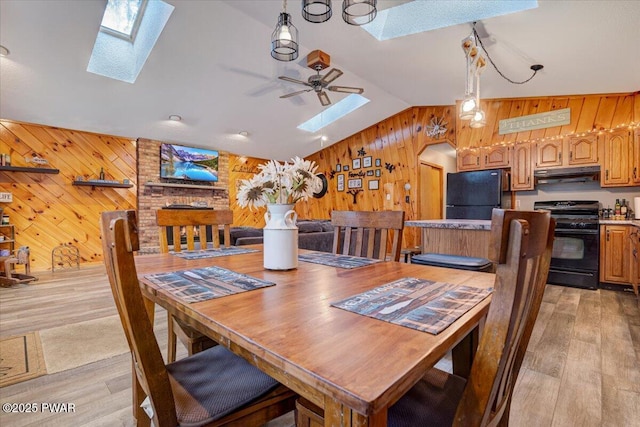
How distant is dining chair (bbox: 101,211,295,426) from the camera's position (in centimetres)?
75

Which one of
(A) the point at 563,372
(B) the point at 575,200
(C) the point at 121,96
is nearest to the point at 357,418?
(A) the point at 563,372

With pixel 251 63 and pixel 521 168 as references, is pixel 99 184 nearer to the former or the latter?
pixel 251 63

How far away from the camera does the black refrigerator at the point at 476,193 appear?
15.3ft

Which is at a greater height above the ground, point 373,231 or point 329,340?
point 373,231

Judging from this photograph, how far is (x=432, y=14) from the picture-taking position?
3.11 m

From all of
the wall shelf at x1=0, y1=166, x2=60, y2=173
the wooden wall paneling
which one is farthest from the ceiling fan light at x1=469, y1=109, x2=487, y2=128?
the wall shelf at x1=0, y1=166, x2=60, y2=173

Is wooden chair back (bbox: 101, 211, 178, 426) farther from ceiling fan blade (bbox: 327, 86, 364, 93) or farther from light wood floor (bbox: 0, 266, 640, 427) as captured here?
ceiling fan blade (bbox: 327, 86, 364, 93)

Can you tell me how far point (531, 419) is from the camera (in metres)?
1.50

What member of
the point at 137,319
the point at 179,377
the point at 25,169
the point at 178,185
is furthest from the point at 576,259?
the point at 25,169

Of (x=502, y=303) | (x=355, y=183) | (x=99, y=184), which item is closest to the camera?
(x=502, y=303)

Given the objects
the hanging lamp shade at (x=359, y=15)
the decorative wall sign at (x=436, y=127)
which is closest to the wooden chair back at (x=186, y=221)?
the hanging lamp shade at (x=359, y=15)

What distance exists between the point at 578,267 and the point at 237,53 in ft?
17.7

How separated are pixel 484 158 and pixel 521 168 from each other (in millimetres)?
573

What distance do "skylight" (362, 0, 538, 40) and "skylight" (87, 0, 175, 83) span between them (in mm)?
2513
